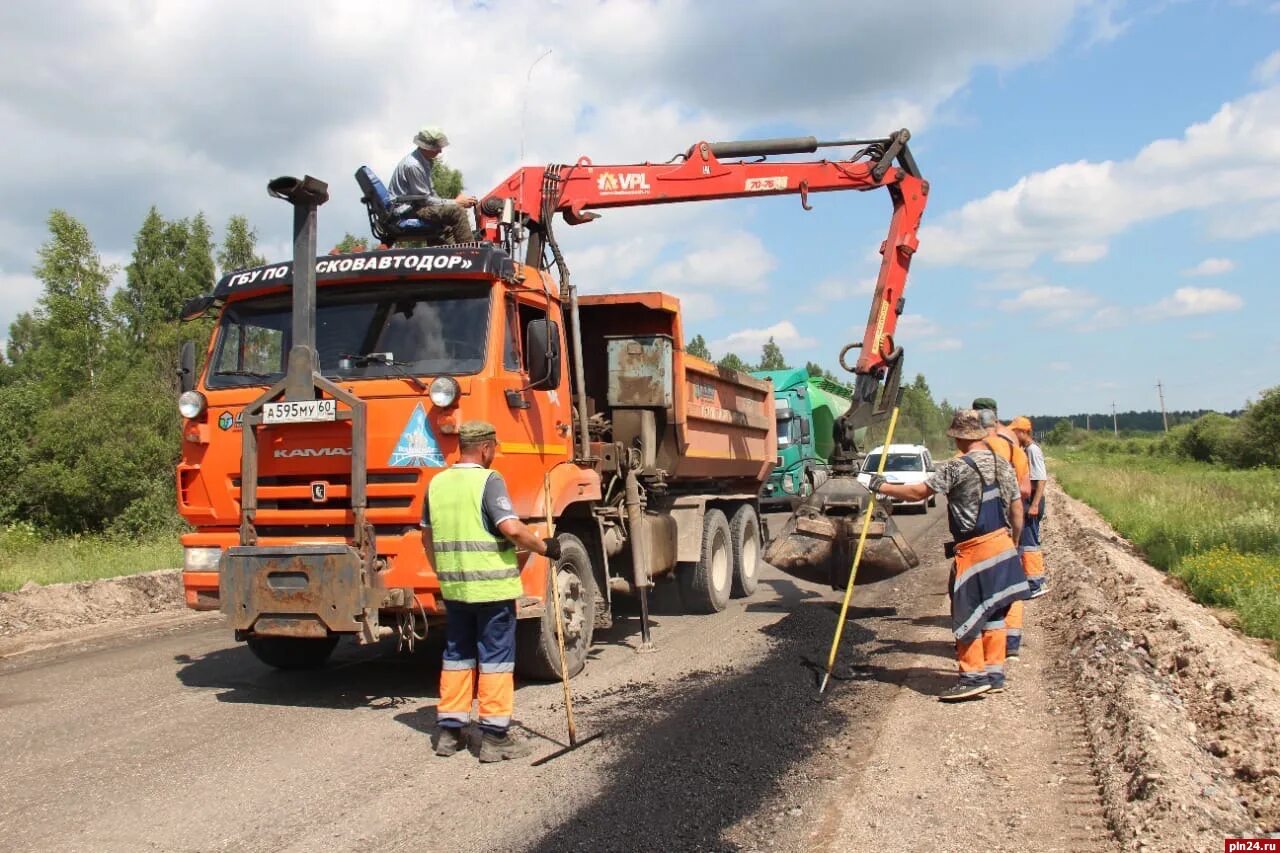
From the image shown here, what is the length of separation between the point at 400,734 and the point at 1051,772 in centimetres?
344

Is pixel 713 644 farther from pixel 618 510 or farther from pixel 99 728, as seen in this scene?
pixel 99 728

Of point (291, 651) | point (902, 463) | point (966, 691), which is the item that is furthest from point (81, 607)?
point (902, 463)

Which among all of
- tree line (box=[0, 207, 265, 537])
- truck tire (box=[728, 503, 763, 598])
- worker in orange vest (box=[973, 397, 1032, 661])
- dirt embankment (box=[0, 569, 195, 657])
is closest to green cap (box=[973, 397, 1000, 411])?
worker in orange vest (box=[973, 397, 1032, 661])

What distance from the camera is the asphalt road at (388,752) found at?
4.09 meters

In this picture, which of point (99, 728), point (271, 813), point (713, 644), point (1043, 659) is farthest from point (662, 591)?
point (271, 813)

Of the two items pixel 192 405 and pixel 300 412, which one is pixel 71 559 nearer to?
pixel 192 405

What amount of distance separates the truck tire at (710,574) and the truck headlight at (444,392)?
4.68 metres

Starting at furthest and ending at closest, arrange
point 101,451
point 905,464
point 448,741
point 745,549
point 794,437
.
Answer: point 905,464, point 794,437, point 101,451, point 745,549, point 448,741

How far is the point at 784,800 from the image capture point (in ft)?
14.3

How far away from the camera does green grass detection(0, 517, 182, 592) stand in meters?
11.3

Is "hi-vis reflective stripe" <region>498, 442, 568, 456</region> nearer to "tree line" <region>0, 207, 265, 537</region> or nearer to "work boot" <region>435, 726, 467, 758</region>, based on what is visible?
"work boot" <region>435, 726, 467, 758</region>

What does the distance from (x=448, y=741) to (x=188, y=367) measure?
3.35 meters

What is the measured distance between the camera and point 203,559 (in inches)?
248

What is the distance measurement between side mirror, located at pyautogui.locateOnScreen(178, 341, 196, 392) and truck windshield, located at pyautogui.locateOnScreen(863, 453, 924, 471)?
719 inches
